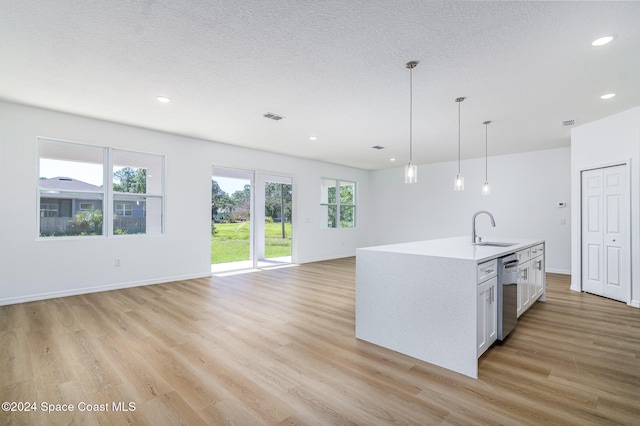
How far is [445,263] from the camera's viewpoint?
2.40 meters

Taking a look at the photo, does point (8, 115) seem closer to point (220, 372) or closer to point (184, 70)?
point (184, 70)

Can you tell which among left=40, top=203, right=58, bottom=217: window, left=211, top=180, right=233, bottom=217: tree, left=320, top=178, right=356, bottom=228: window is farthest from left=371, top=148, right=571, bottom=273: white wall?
left=40, top=203, right=58, bottom=217: window

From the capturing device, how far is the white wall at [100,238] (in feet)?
13.3

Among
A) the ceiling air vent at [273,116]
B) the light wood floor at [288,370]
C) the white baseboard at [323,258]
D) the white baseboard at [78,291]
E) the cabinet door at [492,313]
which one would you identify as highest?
the ceiling air vent at [273,116]

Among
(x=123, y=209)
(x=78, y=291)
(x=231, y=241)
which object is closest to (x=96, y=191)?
(x=123, y=209)

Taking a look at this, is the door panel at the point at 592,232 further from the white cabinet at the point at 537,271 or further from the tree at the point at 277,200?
the tree at the point at 277,200

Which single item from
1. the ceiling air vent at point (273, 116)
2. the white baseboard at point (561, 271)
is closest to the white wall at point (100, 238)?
the ceiling air vent at point (273, 116)

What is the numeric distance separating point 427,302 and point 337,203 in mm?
6390

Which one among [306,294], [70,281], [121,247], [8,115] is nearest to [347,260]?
[306,294]

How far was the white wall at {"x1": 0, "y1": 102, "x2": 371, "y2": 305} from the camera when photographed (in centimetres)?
404

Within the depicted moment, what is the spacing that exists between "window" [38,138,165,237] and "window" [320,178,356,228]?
4197 millimetres

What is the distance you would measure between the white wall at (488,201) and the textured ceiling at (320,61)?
2247mm

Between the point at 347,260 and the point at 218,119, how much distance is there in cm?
511

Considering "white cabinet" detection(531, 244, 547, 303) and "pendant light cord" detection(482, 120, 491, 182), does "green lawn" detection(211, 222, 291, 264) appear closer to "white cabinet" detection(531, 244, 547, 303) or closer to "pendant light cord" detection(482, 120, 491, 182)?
"pendant light cord" detection(482, 120, 491, 182)
